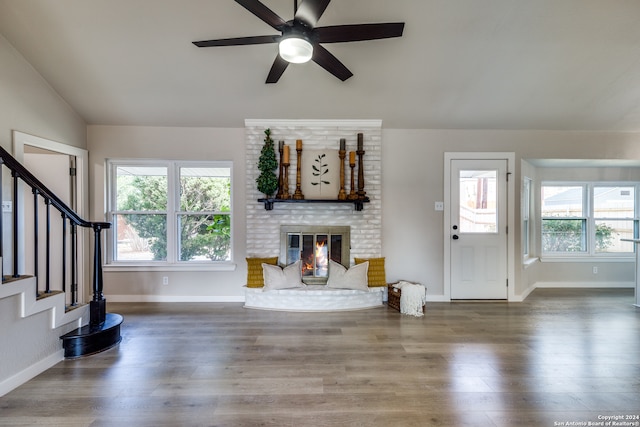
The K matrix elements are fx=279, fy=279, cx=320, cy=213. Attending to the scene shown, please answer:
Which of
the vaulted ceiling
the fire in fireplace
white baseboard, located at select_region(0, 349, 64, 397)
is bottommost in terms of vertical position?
white baseboard, located at select_region(0, 349, 64, 397)

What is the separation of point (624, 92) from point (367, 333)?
4161 mm

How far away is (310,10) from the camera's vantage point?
1747 millimetres

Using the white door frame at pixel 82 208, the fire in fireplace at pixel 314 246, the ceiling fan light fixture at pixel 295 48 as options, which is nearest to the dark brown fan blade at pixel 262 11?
the ceiling fan light fixture at pixel 295 48

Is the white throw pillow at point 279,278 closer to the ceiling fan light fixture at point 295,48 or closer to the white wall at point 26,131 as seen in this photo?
the white wall at point 26,131

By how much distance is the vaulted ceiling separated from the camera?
254cm

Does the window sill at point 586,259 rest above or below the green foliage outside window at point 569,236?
below

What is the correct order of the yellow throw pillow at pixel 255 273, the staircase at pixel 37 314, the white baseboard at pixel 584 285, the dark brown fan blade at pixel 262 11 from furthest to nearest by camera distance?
the white baseboard at pixel 584 285 → the yellow throw pillow at pixel 255 273 → the staircase at pixel 37 314 → the dark brown fan blade at pixel 262 11

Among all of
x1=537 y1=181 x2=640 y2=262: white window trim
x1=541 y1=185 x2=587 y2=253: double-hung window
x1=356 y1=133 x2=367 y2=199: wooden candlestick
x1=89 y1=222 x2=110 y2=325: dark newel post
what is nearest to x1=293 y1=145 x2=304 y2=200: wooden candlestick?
x1=356 y1=133 x2=367 y2=199: wooden candlestick

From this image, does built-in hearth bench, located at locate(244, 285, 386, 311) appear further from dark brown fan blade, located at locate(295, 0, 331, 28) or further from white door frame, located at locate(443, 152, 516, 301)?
dark brown fan blade, located at locate(295, 0, 331, 28)

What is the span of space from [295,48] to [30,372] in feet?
10.0

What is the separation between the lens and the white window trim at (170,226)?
12.6 ft

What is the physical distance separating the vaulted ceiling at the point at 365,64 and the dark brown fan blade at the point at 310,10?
87 centimetres

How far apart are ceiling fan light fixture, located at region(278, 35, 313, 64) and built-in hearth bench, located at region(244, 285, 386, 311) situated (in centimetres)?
257

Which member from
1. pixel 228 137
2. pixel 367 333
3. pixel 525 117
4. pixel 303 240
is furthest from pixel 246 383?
pixel 525 117
